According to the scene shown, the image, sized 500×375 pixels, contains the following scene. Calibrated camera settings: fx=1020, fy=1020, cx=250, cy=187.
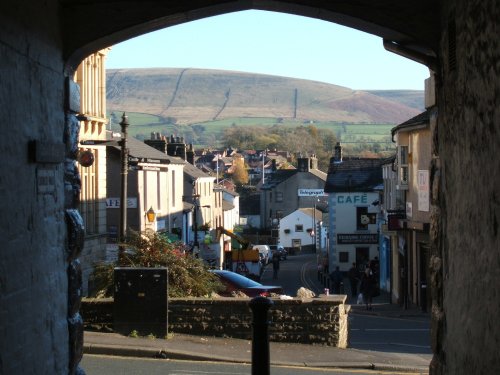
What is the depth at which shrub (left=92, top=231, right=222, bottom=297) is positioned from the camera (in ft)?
57.4

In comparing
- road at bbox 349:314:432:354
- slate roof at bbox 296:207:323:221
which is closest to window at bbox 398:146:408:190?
road at bbox 349:314:432:354

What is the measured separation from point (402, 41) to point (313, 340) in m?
8.55

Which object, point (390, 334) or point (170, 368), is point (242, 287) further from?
point (170, 368)

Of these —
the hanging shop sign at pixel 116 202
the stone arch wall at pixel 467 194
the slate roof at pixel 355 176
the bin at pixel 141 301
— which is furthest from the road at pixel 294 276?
the stone arch wall at pixel 467 194

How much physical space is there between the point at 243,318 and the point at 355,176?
151 ft

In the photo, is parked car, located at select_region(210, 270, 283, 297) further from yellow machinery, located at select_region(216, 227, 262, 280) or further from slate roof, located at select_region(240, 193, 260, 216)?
slate roof, located at select_region(240, 193, 260, 216)

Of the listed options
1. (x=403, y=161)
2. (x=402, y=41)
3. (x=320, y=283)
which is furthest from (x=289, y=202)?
(x=402, y=41)

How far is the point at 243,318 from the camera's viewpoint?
54.0 feet

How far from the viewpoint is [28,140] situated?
24.5ft

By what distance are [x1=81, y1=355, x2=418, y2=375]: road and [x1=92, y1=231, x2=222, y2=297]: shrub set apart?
2862mm

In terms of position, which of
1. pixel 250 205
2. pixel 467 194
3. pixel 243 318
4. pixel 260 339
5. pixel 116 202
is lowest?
pixel 243 318

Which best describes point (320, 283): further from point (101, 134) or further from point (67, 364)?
point (67, 364)

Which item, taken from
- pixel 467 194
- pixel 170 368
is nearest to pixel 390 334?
pixel 170 368

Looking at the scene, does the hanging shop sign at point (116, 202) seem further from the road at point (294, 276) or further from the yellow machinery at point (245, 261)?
the yellow machinery at point (245, 261)
